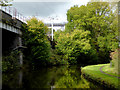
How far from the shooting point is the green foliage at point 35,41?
69.2 ft

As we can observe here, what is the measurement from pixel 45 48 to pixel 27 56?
3403 mm

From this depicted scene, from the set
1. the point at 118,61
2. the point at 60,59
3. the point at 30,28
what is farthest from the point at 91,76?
the point at 60,59

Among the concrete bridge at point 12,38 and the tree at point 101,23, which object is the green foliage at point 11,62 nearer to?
the concrete bridge at point 12,38

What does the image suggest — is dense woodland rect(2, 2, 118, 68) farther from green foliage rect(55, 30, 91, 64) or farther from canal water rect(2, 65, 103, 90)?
canal water rect(2, 65, 103, 90)

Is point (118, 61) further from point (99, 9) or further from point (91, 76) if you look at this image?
point (99, 9)

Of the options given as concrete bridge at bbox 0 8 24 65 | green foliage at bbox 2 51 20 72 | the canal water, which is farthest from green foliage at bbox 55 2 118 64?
green foliage at bbox 2 51 20 72

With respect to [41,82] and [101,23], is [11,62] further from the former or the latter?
[101,23]

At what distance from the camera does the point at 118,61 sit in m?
10.8

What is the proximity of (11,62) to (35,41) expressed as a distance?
537 centimetres

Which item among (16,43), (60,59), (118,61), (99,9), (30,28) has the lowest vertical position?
(60,59)

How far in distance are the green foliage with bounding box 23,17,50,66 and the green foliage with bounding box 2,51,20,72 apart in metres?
2.90

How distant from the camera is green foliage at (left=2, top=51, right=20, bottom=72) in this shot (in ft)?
52.9

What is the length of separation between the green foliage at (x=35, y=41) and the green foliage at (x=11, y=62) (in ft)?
9.51

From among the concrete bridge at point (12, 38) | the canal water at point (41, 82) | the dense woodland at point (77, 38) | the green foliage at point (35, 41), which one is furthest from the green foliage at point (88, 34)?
the canal water at point (41, 82)
